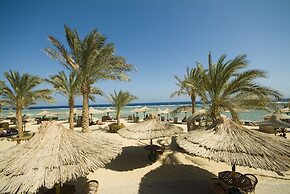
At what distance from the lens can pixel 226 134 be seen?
5812mm

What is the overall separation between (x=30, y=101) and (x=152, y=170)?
1342 cm

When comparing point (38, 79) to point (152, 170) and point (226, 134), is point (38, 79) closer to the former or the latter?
point (152, 170)

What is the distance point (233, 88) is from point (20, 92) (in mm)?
16052

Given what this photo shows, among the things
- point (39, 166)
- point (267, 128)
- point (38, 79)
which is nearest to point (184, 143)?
point (39, 166)

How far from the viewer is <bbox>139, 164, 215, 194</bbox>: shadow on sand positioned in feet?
21.1

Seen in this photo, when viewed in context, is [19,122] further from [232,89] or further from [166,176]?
[232,89]

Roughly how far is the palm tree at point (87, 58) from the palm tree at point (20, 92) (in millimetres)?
4730

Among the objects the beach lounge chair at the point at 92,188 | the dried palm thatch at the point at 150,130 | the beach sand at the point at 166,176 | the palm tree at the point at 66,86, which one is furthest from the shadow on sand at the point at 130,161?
the palm tree at the point at 66,86

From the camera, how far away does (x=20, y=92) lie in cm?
1552

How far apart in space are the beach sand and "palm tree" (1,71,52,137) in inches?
424

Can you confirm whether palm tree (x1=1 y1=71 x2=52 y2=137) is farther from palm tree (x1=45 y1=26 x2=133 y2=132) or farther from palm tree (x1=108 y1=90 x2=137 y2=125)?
palm tree (x1=108 y1=90 x2=137 y2=125)

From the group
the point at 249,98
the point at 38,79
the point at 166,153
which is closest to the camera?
the point at 249,98

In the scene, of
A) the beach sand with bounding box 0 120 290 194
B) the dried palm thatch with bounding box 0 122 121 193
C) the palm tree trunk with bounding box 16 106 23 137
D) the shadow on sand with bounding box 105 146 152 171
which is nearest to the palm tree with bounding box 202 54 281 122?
the beach sand with bounding box 0 120 290 194

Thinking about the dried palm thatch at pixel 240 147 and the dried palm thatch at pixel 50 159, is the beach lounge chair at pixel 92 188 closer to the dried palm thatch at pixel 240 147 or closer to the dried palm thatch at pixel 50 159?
the dried palm thatch at pixel 50 159
